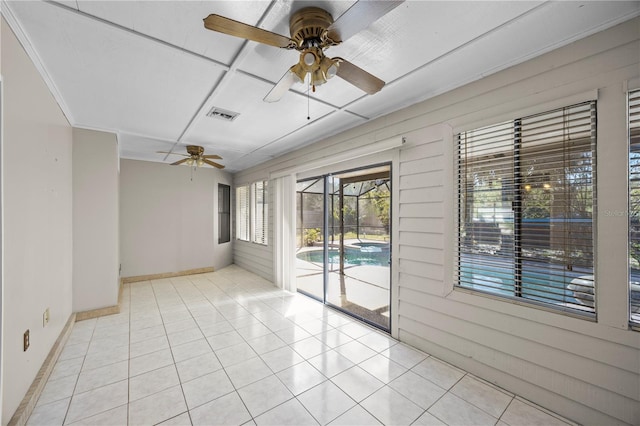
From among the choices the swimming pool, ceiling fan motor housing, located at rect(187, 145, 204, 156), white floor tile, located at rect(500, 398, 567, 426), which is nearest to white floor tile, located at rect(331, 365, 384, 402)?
white floor tile, located at rect(500, 398, 567, 426)

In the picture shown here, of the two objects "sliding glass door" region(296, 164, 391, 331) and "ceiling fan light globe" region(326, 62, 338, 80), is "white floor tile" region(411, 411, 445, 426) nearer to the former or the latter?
"sliding glass door" region(296, 164, 391, 331)

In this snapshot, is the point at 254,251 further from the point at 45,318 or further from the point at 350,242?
the point at 350,242

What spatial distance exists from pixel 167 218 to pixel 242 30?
214 inches

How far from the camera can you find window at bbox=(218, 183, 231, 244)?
6617 mm

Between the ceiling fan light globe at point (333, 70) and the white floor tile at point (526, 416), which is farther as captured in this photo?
the white floor tile at point (526, 416)

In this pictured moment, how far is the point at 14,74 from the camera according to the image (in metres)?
1.68

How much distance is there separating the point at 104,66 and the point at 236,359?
2755mm

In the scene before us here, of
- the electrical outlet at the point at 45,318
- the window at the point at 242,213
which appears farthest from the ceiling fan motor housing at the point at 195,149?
the electrical outlet at the point at 45,318

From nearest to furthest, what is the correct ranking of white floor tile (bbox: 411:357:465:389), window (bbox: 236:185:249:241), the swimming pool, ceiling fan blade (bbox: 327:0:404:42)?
ceiling fan blade (bbox: 327:0:404:42) → white floor tile (bbox: 411:357:465:389) → window (bbox: 236:185:249:241) → the swimming pool

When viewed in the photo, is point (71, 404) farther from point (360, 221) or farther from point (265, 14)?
point (360, 221)

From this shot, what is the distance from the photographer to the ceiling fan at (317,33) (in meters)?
1.21

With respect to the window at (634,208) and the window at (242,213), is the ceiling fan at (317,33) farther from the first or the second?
the window at (242,213)

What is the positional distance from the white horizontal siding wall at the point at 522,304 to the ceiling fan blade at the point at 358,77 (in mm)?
997

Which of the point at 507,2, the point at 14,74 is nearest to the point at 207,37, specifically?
the point at 14,74
